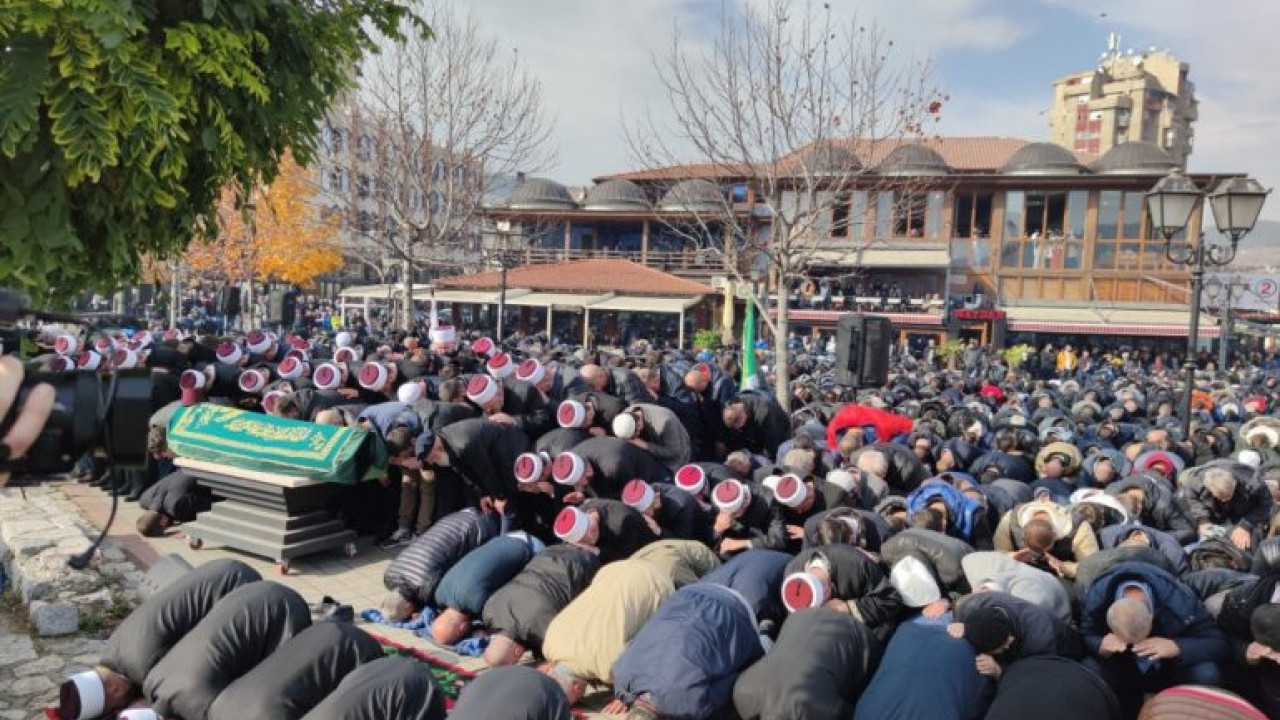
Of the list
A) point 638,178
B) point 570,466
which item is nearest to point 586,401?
point 570,466

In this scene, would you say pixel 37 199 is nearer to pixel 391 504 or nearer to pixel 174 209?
pixel 174 209

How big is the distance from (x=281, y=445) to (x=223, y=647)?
3438 millimetres

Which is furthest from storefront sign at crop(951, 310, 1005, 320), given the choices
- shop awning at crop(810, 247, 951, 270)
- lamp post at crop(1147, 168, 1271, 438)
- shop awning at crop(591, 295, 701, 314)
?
lamp post at crop(1147, 168, 1271, 438)

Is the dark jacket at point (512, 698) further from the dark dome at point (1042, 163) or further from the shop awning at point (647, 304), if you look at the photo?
the dark dome at point (1042, 163)

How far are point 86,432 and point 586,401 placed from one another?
6557mm

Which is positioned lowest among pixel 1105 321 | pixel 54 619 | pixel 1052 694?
pixel 54 619

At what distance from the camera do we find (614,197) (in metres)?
39.8

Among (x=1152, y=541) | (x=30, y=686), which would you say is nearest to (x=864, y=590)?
(x=1152, y=541)

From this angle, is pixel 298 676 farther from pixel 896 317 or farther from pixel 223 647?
pixel 896 317

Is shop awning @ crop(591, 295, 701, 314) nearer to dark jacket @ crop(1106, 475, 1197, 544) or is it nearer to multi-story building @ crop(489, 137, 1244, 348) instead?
multi-story building @ crop(489, 137, 1244, 348)

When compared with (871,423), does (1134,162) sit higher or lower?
higher

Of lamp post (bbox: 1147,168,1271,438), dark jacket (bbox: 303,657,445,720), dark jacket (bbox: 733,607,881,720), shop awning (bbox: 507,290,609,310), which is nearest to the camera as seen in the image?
dark jacket (bbox: 303,657,445,720)

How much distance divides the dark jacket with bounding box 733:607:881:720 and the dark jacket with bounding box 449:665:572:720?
1.11 meters

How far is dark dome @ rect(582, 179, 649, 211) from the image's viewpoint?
39250 millimetres
